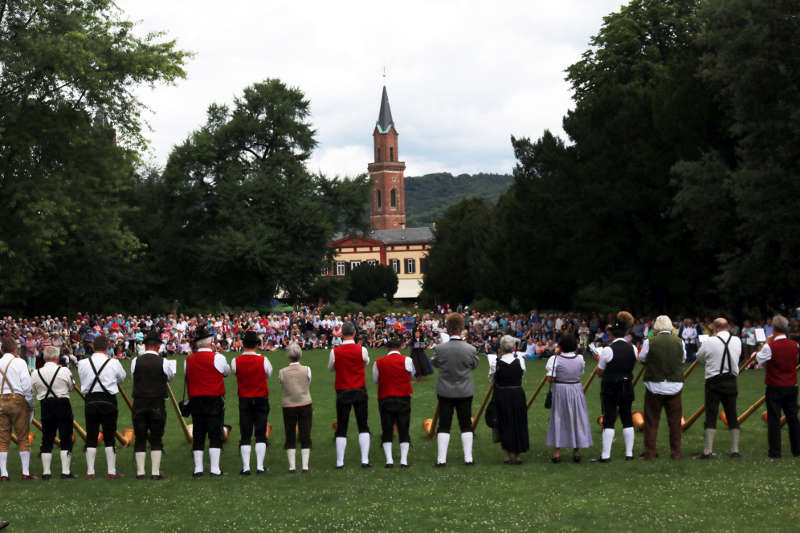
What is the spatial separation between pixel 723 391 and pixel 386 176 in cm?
13458

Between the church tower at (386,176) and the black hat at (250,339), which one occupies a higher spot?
the church tower at (386,176)

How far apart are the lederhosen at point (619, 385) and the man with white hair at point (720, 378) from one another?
1.04m

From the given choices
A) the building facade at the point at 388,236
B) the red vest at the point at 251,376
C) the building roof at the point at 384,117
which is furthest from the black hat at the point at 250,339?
the building roof at the point at 384,117

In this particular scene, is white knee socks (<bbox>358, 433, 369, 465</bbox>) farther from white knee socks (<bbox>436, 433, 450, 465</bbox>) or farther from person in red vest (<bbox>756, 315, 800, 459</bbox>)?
person in red vest (<bbox>756, 315, 800, 459</bbox>)

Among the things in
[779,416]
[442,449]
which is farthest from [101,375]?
[779,416]

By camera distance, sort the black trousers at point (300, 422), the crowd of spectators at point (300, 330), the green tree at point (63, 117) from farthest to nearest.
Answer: the crowd of spectators at point (300, 330) < the green tree at point (63, 117) < the black trousers at point (300, 422)

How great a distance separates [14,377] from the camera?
1152cm

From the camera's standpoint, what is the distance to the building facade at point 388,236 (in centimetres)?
11269

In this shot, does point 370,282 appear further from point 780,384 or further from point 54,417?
point 780,384

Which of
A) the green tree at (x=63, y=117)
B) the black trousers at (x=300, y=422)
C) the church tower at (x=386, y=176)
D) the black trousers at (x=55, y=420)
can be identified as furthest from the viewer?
the church tower at (x=386, y=176)

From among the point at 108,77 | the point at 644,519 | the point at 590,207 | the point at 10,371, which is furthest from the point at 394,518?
the point at 590,207

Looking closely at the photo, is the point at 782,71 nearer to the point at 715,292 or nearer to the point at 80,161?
the point at 715,292

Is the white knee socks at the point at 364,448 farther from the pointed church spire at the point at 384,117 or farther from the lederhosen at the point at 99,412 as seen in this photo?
the pointed church spire at the point at 384,117

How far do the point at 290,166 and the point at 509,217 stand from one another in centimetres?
1886
